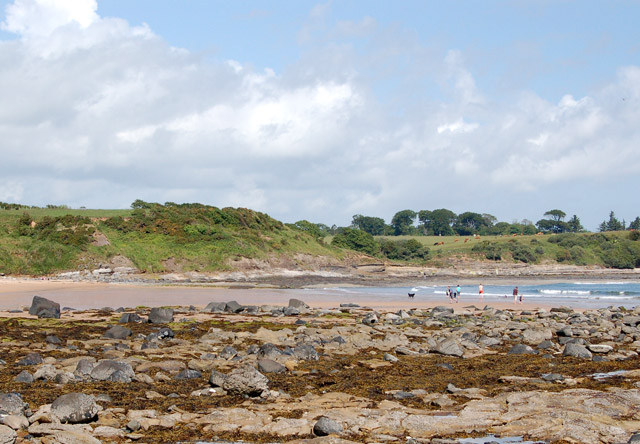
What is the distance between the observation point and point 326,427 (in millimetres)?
8414

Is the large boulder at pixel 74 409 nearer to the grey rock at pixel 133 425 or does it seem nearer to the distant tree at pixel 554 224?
the grey rock at pixel 133 425

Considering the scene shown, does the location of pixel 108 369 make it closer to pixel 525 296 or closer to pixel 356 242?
pixel 525 296

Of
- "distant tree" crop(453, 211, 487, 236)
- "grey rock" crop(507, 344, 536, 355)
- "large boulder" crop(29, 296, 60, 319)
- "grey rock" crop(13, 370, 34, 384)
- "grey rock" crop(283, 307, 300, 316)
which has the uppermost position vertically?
"distant tree" crop(453, 211, 487, 236)

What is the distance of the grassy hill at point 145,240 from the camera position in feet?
191

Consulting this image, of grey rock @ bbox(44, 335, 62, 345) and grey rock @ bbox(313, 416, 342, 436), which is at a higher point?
grey rock @ bbox(44, 335, 62, 345)

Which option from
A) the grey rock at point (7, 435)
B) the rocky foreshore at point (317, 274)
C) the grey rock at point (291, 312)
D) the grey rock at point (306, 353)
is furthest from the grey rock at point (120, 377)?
the rocky foreshore at point (317, 274)

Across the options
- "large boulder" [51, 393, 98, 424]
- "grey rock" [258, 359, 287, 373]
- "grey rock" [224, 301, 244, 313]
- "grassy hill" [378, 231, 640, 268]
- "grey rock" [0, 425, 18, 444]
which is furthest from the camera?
"grassy hill" [378, 231, 640, 268]

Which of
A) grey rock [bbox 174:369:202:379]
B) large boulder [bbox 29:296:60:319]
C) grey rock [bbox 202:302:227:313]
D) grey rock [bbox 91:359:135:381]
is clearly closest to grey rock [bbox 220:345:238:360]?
grey rock [bbox 174:369:202:379]

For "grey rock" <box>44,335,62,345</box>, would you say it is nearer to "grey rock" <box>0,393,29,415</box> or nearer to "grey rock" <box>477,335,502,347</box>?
"grey rock" <box>0,393,29,415</box>

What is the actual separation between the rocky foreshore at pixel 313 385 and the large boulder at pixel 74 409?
0.02 meters

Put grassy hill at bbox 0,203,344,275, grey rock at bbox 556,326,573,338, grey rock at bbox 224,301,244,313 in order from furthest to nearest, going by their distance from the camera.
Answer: grassy hill at bbox 0,203,344,275 < grey rock at bbox 224,301,244,313 < grey rock at bbox 556,326,573,338

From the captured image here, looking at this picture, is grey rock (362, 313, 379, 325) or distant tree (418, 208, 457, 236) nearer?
grey rock (362, 313, 379, 325)

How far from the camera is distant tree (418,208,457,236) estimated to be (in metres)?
171

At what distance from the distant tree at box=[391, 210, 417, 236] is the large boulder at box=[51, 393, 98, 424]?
169076 millimetres
